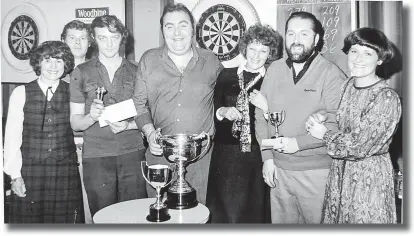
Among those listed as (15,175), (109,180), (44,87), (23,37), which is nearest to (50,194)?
(15,175)

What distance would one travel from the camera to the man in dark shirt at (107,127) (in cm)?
232

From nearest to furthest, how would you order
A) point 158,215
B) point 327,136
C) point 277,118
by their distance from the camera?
point 158,215
point 327,136
point 277,118

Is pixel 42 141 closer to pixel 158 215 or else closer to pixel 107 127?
pixel 107 127

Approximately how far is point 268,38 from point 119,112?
92 centimetres

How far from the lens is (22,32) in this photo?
2.32m

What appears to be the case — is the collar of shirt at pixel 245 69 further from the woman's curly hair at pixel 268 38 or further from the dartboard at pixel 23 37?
the dartboard at pixel 23 37

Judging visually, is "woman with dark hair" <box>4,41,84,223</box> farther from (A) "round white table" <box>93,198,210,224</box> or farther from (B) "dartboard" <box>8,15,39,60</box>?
(A) "round white table" <box>93,198,210,224</box>

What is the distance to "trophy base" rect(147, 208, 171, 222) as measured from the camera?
1956 mm

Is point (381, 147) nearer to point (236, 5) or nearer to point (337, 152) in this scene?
point (337, 152)

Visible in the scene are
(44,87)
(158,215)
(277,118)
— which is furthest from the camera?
(44,87)

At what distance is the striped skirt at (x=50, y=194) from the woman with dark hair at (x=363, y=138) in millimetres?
1363

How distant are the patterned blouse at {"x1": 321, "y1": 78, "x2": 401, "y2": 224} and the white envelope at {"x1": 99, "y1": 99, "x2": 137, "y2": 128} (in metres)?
→ 1.09

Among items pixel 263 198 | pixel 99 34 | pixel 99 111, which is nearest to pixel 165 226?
pixel 263 198

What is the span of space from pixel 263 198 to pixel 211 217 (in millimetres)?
310
